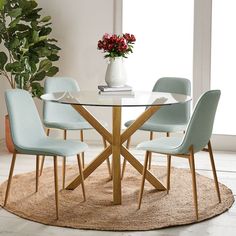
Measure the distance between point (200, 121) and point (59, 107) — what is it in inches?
70.5

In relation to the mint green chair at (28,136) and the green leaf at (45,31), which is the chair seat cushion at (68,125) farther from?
the green leaf at (45,31)

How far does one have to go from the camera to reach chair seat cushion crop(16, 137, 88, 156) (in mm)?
4039

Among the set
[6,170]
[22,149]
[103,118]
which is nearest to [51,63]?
[103,118]

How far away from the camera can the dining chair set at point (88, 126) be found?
392cm

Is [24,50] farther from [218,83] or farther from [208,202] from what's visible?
[208,202]

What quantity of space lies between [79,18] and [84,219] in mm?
3127

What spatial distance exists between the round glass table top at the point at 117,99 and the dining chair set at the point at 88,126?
26cm

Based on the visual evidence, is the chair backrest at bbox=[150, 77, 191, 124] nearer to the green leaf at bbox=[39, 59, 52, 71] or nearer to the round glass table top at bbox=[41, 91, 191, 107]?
the round glass table top at bbox=[41, 91, 191, 107]

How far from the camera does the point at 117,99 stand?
14.4ft

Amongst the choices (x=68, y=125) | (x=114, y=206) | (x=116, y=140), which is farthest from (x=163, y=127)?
(x=114, y=206)

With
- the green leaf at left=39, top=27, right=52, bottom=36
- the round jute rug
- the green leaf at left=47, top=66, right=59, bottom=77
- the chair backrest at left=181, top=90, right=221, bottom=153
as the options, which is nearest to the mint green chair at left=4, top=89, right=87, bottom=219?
the round jute rug

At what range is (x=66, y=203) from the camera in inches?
170

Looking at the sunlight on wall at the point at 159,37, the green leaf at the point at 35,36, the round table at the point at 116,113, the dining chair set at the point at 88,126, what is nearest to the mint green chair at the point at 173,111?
the dining chair set at the point at 88,126

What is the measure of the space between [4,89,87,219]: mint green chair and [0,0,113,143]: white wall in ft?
7.18
